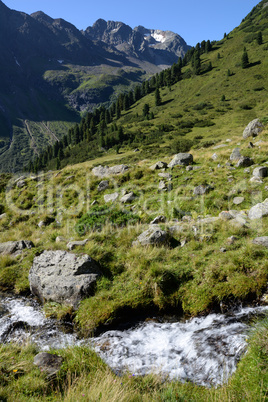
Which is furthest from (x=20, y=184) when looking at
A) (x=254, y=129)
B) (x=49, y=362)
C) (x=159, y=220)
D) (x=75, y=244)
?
(x=254, y=129)

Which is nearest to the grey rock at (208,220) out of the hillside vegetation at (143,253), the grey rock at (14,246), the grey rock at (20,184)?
the hillside vegetation at (143,253)

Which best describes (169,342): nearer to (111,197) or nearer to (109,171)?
(111,197)

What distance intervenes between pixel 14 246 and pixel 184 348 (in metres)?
8.62

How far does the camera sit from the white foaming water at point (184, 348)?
180 inches

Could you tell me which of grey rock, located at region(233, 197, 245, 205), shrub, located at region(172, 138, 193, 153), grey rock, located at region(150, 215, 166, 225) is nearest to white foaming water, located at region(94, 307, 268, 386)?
grey rock, located at region(150, 215, 166, 225)

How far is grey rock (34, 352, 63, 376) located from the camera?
14.1 feet

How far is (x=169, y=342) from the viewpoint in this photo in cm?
548

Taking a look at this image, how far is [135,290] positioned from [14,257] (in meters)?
5.94

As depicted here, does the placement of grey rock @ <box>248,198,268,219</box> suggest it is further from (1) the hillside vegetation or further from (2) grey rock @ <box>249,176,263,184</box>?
(2) grey rock @ <box>249,176,263,184</box>

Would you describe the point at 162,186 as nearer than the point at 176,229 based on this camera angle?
No

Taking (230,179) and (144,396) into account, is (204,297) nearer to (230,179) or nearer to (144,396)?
(144,396)

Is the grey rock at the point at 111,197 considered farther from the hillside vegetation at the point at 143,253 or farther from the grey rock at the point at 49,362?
the grey rock at the point at 49,362

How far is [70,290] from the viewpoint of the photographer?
7.29 metres

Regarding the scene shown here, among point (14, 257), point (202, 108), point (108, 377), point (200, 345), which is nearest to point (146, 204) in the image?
point (14, 257)
